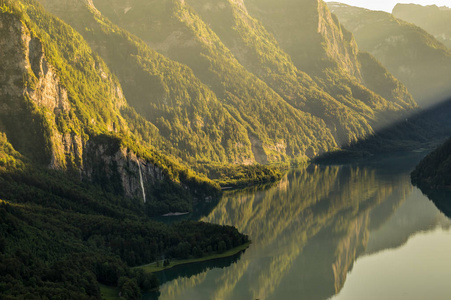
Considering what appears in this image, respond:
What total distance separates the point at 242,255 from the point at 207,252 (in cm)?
913

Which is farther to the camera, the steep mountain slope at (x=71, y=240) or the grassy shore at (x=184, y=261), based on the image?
the grassy shore at (x=184, y=261)

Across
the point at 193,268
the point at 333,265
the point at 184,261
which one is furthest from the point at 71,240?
the point at 333,265

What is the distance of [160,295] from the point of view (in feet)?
400

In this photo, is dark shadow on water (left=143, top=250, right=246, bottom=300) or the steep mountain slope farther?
dark shadow on water (left=143, top=250, right=246, bottom=300)

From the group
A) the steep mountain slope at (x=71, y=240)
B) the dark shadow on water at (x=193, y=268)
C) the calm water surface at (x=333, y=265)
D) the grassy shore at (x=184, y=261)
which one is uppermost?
the steep mountain slope at (x=71, y=240)

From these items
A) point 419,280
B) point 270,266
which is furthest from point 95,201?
point 419,280

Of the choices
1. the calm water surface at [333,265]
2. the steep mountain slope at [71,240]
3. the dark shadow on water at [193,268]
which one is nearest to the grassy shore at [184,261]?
the dark shadow on water at [193,268]

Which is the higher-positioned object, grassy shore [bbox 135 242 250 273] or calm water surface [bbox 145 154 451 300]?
grassy shore [bbox 135 242 250 273]

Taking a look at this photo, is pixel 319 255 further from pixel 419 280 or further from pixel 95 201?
pixel 95 201

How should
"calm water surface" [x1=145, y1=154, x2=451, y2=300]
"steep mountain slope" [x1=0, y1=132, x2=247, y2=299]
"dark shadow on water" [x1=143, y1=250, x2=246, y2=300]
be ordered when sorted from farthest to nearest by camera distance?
1. "dark shadow on water" [x1=143, y1=250, x2=246, y2=300]
2. "calm water surface" [x1=145, y1=154, x2=451, y2=300]
3. "steep mountain slope" [x1=0, y1=132, x2=247, y2=299]

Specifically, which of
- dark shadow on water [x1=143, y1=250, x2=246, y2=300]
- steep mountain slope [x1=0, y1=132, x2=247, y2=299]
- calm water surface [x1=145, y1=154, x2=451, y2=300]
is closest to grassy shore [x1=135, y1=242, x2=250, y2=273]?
dark shadow on water [x1=143, y1=250, x2=246, y2=300]

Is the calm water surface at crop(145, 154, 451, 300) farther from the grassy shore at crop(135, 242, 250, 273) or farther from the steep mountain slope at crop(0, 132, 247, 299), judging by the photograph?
the steep mountain slope at crop(0, 132, 247, 299)

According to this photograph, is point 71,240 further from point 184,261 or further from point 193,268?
point 193,268

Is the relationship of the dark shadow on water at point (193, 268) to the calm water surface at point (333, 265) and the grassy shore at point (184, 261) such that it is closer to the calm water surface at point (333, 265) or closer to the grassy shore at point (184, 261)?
the calm water surface at point (333, 265)
